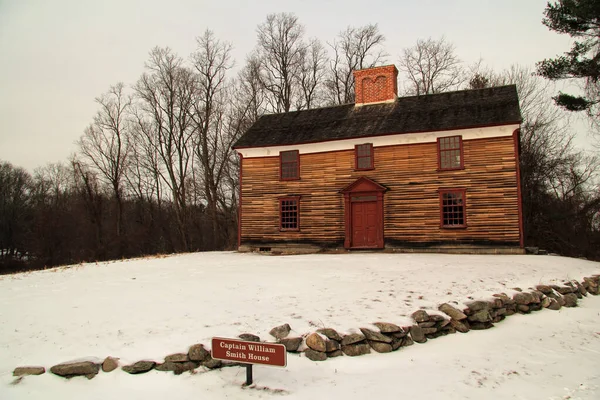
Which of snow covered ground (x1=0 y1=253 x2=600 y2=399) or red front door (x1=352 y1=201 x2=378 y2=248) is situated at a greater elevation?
red front door (x1=352 y1=201 x2=378 y2=248)

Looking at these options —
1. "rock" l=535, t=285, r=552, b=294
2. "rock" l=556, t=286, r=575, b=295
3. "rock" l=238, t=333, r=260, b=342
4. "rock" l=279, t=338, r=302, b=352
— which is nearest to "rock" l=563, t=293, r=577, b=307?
"rock" l=556, t=286, r=575, b=295

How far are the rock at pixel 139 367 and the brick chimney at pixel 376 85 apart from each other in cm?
1910

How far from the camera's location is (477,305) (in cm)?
970

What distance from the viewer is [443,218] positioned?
63.2ft

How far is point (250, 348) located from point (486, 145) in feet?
52.4

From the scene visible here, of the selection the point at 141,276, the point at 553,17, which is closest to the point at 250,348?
the point at 141,276

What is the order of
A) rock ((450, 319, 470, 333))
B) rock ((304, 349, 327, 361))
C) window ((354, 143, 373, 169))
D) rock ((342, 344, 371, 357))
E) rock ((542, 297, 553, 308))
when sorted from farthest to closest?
window ((354, 143, 373, 169)), rock ((542, 297, 553, 308)), rock ((450, 319, 470, 333)), rock ((342, 344, 371, 357)), rock ((304, 349, 327, 361))

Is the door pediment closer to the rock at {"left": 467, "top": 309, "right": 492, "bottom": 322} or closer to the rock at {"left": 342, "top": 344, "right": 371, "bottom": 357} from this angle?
the rock at {"left": 467, "top": 309, "right": 492, "bottom": 322}

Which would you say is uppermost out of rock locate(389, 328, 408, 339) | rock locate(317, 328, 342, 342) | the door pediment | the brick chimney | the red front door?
the brick chimney

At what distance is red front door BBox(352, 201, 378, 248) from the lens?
2037 cm

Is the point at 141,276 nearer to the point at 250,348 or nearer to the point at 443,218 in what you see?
the point at 250,348

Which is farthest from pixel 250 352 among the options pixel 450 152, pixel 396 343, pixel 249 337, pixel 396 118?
pixel 396 118

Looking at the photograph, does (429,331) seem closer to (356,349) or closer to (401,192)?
(356,349)

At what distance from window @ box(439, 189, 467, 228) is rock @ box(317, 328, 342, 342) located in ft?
41.3
